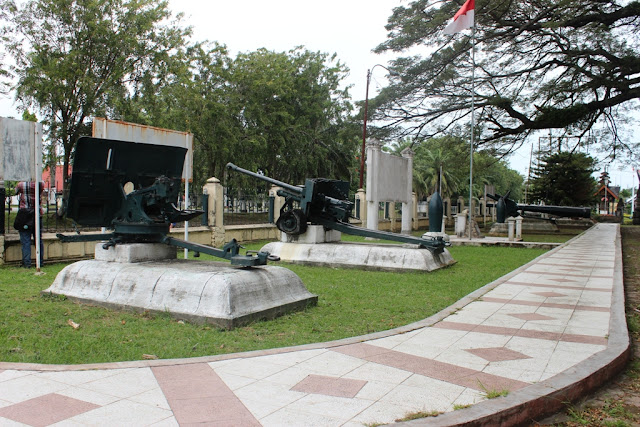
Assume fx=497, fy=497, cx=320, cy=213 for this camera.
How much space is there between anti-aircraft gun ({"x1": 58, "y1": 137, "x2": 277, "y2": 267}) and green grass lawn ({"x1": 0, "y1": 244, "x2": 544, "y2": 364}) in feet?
3.49

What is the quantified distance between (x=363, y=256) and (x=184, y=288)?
5340 mm

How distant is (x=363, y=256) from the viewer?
1035cm

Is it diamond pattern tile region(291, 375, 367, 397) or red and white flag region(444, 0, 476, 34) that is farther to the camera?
red and white flag region(444, 0, 476, 34)

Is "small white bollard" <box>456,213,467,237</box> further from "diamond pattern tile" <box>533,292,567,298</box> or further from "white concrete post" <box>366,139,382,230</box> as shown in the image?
"diamond pattern tile" <box>533,292,567,298</box>

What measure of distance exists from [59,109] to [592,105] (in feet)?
65.2

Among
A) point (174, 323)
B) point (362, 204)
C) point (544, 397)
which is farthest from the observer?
point (362, 204)

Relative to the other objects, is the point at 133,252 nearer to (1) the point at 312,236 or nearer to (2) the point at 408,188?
(1) the point at 312,236

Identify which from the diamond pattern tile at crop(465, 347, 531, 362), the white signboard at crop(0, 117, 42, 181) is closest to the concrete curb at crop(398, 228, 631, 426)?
the diamond pattern tile at crop(465, 347, 531, 362)

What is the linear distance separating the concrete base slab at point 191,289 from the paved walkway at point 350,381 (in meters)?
1.19

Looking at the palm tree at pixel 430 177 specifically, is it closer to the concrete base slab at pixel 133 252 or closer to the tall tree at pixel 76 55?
the tall tree at pixel 76 55

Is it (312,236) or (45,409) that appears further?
(312,236)

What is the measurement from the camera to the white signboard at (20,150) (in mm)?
8805

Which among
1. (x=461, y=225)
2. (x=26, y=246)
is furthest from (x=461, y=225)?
(x=26, y=246)

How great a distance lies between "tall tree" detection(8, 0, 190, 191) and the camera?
17.7 meters
